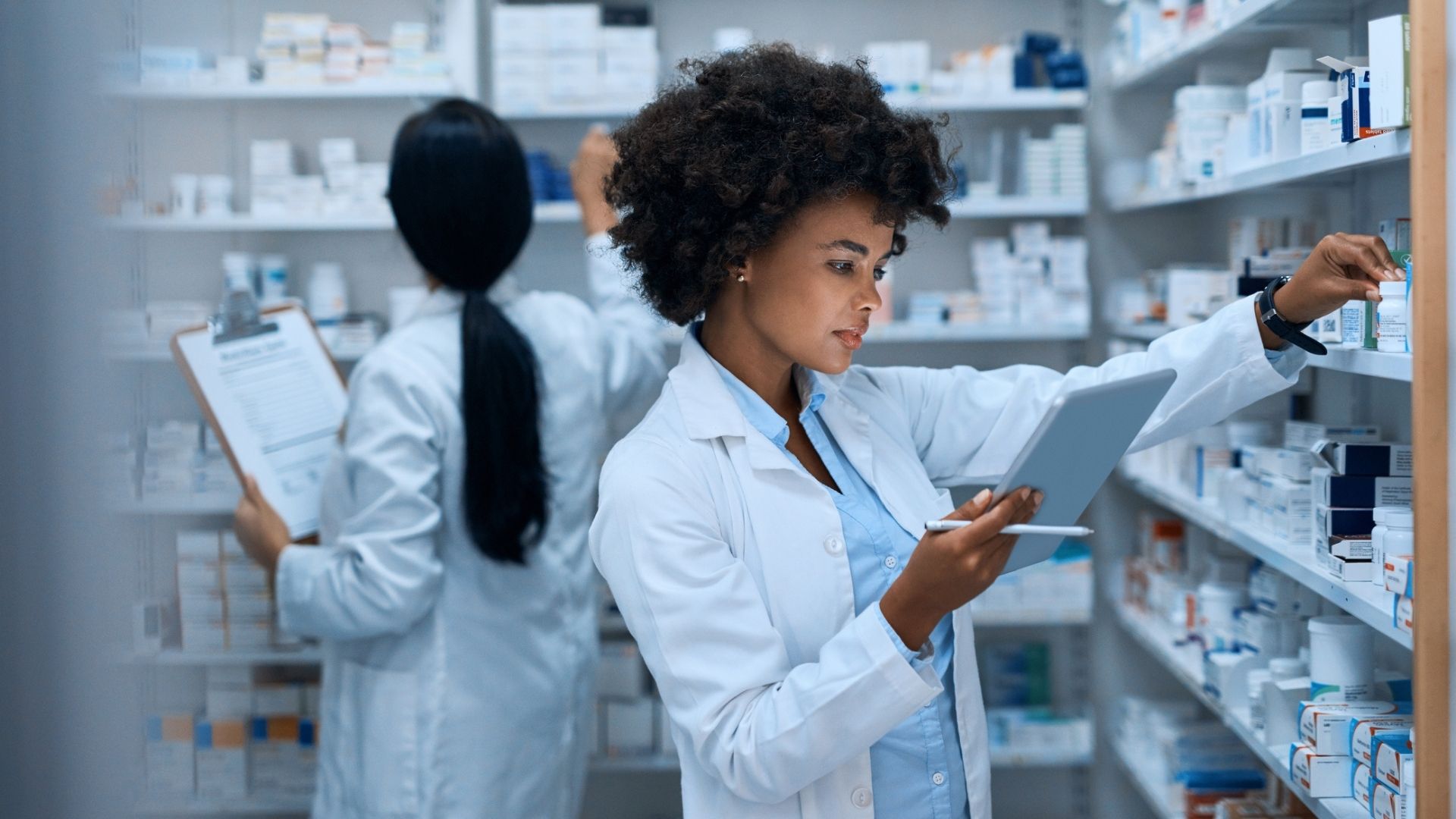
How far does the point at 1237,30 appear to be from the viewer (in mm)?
2170

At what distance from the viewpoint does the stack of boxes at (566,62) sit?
3230mm

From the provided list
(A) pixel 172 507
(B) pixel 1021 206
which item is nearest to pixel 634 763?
(B) pixel 1021 206

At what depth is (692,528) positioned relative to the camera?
1275 millimetres

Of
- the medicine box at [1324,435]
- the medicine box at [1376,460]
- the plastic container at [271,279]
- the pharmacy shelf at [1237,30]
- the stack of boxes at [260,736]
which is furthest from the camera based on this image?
the plastic container at [271,279]

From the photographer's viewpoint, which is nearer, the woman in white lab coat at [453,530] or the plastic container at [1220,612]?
the woman in white lab coat at [453,530]

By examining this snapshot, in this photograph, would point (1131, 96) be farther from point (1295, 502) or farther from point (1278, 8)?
point (1295, 502)

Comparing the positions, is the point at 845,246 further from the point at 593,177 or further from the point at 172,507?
the point at 593,177

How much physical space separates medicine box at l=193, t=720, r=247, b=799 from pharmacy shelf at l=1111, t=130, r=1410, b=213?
113 inches

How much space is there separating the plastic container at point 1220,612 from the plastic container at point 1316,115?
980 mm

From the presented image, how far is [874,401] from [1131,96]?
2236 millimetres

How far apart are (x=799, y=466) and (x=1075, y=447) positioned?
0.39 m

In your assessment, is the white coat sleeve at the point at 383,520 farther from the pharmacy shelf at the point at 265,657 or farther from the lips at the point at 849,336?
the pharmacy shelf at the point at 265,657

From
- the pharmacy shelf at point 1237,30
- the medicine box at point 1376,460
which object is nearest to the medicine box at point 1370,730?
the medicine box at point 1376,460

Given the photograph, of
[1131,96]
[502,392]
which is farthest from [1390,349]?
[1131,96]
